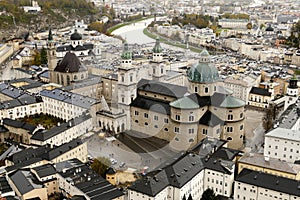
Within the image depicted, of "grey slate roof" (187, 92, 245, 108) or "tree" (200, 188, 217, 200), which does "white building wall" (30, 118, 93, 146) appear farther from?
"tree" (200, 188, 217, 200)

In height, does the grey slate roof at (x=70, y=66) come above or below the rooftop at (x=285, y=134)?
above

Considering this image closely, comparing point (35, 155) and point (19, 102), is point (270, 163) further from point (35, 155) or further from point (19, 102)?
point (19, 102)

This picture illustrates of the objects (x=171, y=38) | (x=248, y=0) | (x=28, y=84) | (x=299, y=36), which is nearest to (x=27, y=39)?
(x=171, y=38)

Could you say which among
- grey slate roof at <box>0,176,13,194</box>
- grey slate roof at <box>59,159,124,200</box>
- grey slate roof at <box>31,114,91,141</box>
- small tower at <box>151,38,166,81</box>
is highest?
small tower at <box>151,38,166,81</box>

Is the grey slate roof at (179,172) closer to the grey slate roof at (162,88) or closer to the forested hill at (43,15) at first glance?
the grey slate roof at (162,88)

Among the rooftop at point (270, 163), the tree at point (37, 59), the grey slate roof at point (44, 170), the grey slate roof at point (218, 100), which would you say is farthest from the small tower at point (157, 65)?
the tree at point (37, 59)

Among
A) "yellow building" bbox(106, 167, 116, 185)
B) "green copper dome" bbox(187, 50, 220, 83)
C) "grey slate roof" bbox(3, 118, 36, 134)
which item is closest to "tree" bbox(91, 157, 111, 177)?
"yellow building" bbox(106, 167, 116, 185)

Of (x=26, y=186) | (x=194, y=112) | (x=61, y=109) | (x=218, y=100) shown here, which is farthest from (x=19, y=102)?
(x=218, y=100)
